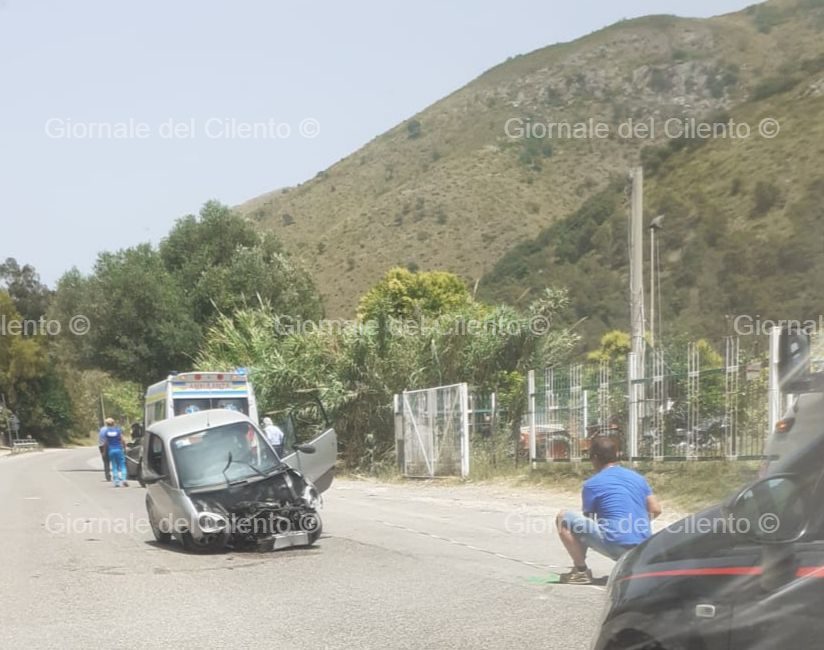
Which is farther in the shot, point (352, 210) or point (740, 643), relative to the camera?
point (352, 210)

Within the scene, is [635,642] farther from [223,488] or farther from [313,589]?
[223,488]

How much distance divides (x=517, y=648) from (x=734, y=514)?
3444 mm

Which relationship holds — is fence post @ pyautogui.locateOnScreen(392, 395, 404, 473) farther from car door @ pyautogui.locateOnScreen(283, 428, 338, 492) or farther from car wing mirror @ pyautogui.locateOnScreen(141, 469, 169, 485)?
car wing mirror @ pyautogui.locateOnScreen(141, 469, 169, 485)

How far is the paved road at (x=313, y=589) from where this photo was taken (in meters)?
7.93

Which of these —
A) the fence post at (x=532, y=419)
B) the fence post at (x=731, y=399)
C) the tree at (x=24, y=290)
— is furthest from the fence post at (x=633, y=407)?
the tree at (x=24, y=290)

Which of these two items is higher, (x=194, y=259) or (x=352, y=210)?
(x=352, y=210)

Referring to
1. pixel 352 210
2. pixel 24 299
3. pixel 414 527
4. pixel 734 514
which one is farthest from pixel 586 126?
pixel 734 514

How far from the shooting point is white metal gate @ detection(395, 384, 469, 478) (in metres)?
25.5

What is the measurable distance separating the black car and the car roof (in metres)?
9.80

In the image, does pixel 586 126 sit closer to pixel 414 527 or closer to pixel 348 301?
pixel 348 301

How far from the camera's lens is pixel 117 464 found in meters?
28.0

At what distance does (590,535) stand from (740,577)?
16.8 feet

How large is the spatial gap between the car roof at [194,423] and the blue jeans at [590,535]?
5.84 meters

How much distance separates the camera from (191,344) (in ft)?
145
